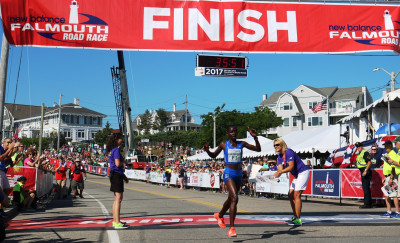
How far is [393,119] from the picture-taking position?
21.1 metres

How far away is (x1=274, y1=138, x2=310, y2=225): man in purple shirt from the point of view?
8.93 m

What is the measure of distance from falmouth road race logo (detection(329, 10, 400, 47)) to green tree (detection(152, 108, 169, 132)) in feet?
395

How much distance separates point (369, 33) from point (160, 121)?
400 feet

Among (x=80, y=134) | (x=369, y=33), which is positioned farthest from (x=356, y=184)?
(x=80, y=134)

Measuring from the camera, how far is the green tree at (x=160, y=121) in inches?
5162

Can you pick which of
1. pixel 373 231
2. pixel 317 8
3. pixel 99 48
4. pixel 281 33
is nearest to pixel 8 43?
pixel 99 48

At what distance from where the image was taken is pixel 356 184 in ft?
52.1

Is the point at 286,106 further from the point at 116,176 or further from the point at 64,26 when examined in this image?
the point at 116,176

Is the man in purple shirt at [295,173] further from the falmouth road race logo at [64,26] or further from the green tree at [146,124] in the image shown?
the green tree at [146,124]

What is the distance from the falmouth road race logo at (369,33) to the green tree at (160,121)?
120 m

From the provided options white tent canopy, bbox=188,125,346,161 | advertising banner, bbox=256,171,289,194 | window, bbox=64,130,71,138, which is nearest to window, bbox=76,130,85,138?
window, bbox=64,130,71,138

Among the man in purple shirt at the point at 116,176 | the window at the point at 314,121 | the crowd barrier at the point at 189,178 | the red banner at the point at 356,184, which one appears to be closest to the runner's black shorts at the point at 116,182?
the man in purple shirt at the point at 116,176

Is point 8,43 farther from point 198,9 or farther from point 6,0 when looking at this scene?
point 198,9

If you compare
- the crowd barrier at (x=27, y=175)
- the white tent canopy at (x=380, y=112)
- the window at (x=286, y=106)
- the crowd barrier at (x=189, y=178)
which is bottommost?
the crowd barrier at (x=189, y=178)
